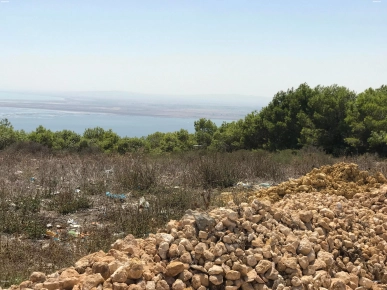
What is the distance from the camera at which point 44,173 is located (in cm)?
883

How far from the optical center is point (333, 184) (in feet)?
21.0

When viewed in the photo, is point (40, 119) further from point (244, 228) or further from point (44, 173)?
point (244, 228)

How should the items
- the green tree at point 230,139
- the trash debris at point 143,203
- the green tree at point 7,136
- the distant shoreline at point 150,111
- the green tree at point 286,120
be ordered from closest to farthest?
the trash debris at point 143,203 → the green tree at point 7,136 → the green tree at point 286,120 → the green tree at point 230,139 → the distant shoreline at point 150,111

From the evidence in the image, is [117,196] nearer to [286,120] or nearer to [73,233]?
[73,233]

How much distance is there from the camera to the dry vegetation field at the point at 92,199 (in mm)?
4559

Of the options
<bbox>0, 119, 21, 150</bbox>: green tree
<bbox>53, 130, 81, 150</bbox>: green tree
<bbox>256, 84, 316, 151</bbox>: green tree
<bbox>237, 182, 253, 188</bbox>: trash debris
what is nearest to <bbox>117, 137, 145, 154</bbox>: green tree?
<bbox>53, 130, 81, 150</bbox>: green tree

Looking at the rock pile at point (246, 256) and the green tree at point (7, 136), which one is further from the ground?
the rock pile at point (246, 256)

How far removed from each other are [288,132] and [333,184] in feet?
41.5

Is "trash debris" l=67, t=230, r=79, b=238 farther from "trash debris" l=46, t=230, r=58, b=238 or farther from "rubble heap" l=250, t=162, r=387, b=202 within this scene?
"rubble heap" l=250, t=162, r=387, b=202

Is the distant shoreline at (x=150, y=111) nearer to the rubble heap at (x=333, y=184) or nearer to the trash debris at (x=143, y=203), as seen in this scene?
the rubble heap at (x=333, y=184)

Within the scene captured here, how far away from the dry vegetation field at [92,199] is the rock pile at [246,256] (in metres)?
1.07

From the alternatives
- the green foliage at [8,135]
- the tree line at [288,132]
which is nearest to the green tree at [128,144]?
the tree line at [288,132]

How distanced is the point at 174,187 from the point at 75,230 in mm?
2700

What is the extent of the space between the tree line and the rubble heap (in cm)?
861
